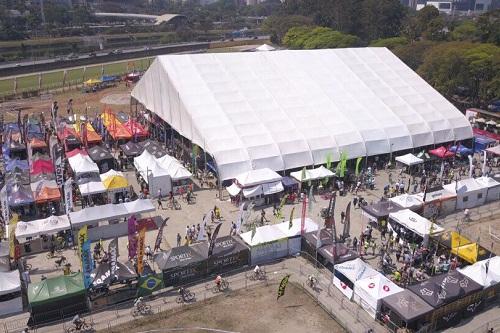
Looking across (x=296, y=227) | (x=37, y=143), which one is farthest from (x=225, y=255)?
(x=37, y=143)

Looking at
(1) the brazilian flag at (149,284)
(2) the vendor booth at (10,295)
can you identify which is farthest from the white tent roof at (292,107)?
(2) the vendor booth at (10,295)

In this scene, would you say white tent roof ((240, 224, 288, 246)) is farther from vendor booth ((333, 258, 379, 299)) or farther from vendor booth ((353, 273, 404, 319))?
vendor booth ((353, 273, 404, 319))

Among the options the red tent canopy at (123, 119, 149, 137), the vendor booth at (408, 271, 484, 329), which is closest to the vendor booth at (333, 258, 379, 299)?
the vendor booth at (408, 271, 484, 329)

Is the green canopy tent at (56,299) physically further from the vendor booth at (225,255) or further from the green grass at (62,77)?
the green grass at (62,77)

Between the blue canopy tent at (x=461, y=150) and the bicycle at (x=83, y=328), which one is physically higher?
the blue canopy tent at (x=461, y=150)

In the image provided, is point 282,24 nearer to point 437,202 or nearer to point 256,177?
point 256,177

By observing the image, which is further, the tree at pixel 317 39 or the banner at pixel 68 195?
the tree at pixel 317 39

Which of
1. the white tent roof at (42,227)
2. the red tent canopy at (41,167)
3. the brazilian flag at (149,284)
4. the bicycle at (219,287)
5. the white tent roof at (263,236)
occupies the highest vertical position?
the red tent canopy at (41,167)
